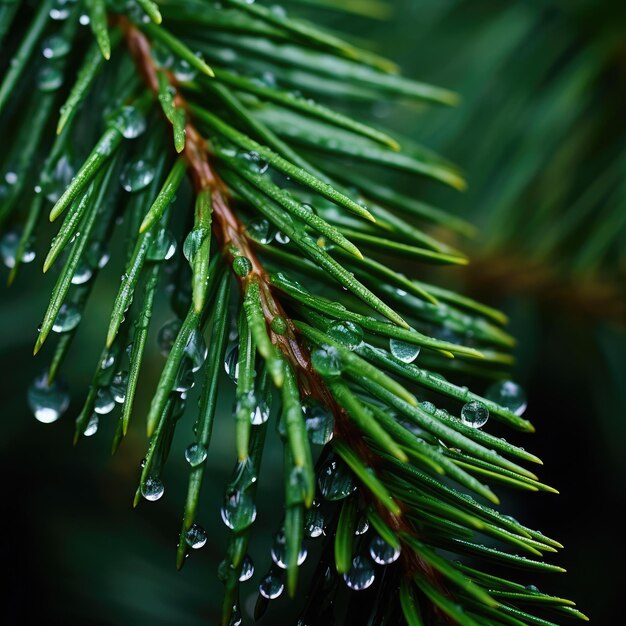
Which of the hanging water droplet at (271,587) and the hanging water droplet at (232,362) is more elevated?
the hanging water droplet at (232,362)

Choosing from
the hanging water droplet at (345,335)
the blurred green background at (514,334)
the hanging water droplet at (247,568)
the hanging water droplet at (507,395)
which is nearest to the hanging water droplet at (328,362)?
the hanging water droplet at (345,335)

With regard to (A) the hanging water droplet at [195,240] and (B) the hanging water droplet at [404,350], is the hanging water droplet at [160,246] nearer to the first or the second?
(A) the hanging water droplet at [195,240]

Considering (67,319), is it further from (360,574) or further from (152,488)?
(360,574)

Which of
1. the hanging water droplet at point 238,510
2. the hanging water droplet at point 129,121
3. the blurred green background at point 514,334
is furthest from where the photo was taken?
the blurred green background at point 514,334

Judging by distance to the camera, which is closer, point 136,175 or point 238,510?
point 238,510

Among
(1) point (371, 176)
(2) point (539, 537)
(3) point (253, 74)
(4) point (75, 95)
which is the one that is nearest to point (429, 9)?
(1) point (371, 176)

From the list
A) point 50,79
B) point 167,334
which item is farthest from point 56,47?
point 167,334

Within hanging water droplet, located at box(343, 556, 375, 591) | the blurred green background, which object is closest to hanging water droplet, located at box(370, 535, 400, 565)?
hanging water droplet, located at box(343, 556, 375, 591)
